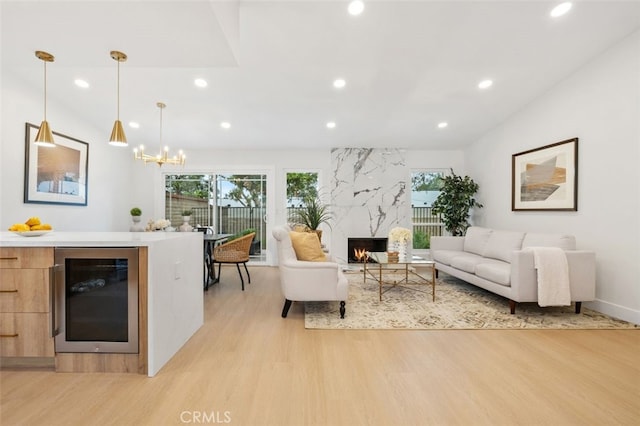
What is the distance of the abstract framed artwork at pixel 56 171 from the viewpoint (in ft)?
11.3

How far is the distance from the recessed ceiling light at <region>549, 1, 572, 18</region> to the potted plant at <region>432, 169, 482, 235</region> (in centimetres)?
293

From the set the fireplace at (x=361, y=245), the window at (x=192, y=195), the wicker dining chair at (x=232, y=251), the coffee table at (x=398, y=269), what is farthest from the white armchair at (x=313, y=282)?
the window at (x=192, y=195)

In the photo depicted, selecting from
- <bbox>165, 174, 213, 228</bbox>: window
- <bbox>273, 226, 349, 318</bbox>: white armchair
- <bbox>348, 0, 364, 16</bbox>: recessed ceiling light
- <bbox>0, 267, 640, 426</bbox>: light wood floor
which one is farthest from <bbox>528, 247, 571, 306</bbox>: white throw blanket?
<bbox>165, 174, 213, 228</bbox>: window

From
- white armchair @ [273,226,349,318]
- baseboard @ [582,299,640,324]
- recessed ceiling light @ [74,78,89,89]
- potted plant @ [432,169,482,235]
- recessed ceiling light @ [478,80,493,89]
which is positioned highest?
recessed ceiling light @ [478,80,493,89]

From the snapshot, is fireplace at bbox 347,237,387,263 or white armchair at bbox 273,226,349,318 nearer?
white armchair at bbox 273,226,349,318

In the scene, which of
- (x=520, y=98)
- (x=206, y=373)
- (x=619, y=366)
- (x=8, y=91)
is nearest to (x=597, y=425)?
(x=619, y=366)

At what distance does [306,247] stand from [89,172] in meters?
4.09

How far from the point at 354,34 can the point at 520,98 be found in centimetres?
286

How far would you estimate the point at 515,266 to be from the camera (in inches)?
116

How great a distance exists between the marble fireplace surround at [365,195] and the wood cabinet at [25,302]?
4.37 m

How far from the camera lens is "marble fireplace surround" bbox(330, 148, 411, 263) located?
18.7 feet

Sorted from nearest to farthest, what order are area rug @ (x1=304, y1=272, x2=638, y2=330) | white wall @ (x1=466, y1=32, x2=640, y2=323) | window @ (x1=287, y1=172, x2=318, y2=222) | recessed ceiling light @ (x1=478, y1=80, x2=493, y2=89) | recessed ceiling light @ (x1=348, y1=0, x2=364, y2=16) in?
recessed ceiling light @ (x1=348, y1=0, x2=364, y2=16)
area rug @ (x1=304, y1=272, x2=638, y2=330)
white wall @ (x1=466, y1=32, x2=640, y2=323)
recessed ceiling light @ (x1=478, y1=80, x2=493, y2=89)
window @ (x1=287, y1=172, x2=318, y2=222)

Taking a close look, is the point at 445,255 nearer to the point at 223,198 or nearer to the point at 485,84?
the point at 485,84

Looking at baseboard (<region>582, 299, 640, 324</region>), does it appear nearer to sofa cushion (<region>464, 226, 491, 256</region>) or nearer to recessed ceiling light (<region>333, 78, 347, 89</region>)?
sofa cushion (<region>464, 226, 491, 256</region>)
